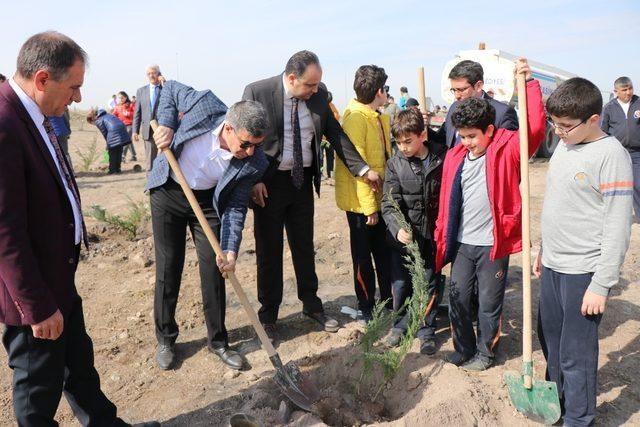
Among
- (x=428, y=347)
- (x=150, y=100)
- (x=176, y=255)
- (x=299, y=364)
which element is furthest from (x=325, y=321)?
(x=150, y=100)

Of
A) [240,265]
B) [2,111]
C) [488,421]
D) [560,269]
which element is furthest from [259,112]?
[240,265]

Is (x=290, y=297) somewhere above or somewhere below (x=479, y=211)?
below

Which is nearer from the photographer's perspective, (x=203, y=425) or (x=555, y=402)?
(x=555, y=402)

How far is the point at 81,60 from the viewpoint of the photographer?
2.15 m

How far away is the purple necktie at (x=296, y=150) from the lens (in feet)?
12.1

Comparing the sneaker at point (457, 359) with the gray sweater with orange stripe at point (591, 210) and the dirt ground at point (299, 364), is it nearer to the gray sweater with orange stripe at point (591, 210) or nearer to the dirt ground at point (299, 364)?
the dirt ground at point (299, 364)

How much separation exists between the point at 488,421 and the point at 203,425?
163 centimetres

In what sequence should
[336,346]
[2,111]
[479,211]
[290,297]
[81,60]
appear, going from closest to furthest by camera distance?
[2,111]
[81,60]
[479,211]
[336,346]
[290,297]

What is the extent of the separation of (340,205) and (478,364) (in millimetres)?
1516

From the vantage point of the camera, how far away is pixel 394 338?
3.74 meters

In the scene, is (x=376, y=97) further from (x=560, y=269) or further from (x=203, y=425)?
(x=203, y=425)

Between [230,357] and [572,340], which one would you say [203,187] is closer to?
[230,357]

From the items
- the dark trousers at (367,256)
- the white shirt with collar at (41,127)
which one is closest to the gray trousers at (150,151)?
the dark trousers at (367,256)

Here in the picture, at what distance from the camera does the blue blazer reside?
3.22 m
